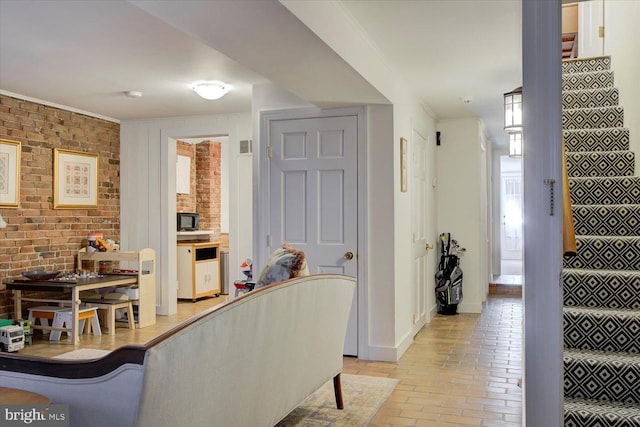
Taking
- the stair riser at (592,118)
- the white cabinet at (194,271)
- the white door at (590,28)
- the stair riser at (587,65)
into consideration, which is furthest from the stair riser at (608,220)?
the white cabinet at (194,271)

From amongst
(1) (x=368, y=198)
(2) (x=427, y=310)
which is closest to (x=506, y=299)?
(2) (x=427, y=310)

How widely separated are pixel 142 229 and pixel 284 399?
4566 mm

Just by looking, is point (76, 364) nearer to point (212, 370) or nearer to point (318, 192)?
point (212, 370)

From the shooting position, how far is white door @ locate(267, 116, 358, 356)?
4672 mm

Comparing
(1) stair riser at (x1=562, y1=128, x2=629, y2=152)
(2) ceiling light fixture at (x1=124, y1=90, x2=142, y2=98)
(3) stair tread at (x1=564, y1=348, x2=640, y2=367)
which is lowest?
(3) stair tread at (x1=564, y1=348, x2=640, y2=367)

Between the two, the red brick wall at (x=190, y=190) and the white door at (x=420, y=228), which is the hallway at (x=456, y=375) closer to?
the white door at (x=420, y=228)

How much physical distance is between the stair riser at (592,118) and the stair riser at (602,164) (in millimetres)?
497

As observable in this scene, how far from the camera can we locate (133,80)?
4.80 meters

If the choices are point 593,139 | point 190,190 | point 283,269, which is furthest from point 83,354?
point 593,139

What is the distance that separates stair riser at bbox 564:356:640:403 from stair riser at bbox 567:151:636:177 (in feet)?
6.02

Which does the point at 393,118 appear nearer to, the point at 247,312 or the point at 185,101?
the point at 185,101

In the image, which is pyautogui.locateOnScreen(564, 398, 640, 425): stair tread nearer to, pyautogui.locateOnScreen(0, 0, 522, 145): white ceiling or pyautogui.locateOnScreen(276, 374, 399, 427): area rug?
pyautogui.locateOnScreen(276, 374, 399, 427): area rug

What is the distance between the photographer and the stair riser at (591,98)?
442 cm

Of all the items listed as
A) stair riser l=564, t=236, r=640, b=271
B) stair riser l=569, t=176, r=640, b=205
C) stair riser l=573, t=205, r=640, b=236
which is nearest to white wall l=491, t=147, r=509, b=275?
stair riser l=569, t=176, r=640, b=205
